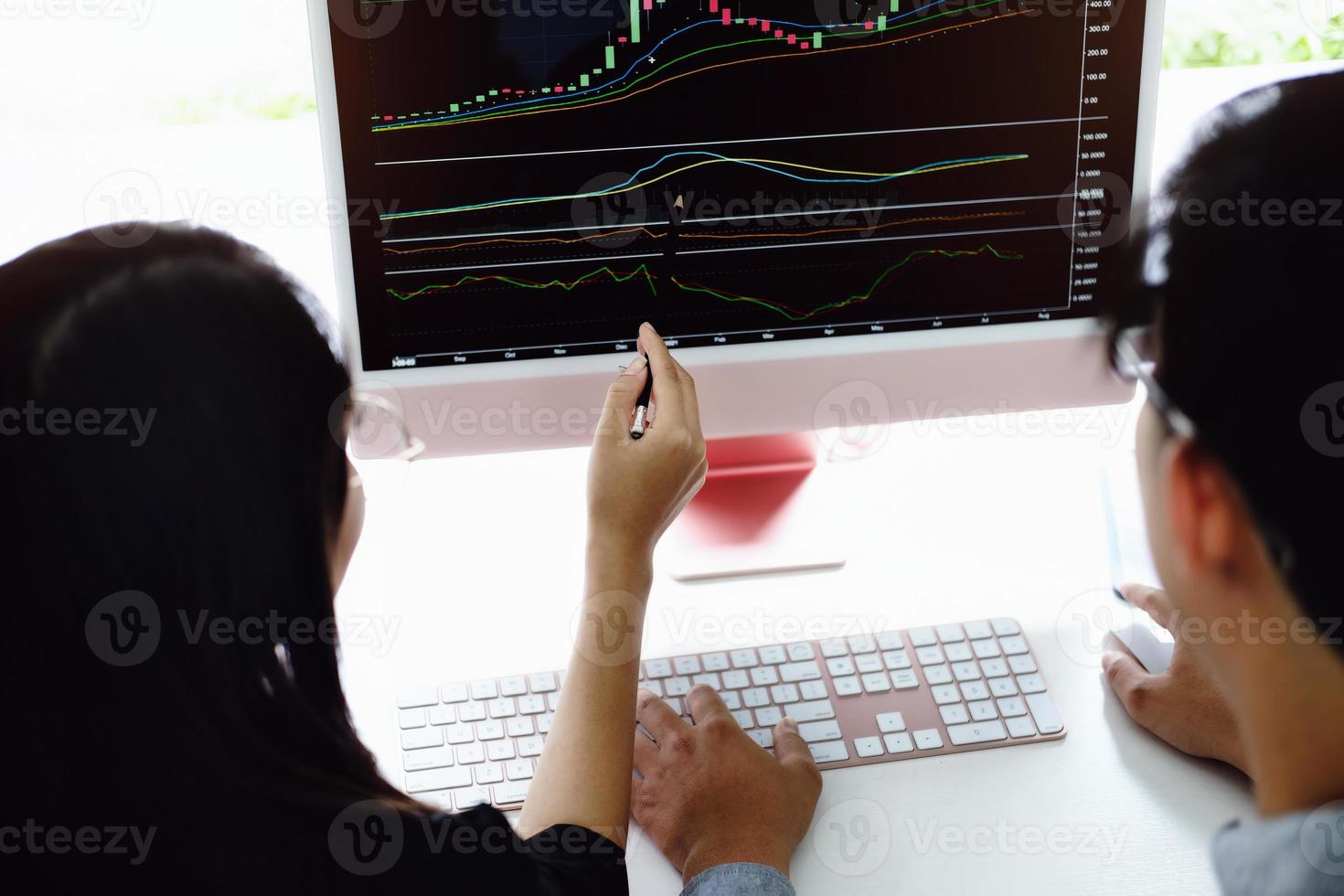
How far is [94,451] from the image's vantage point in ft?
1.51

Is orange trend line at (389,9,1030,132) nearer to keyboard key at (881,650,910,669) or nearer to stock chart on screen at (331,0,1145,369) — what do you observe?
stock chart on screen at (331,0,1145,369)

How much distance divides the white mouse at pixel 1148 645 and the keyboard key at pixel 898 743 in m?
0.18

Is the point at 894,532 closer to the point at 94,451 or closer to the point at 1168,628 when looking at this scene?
the point at 1168,628

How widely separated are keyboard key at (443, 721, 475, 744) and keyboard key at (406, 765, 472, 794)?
2 centimetres

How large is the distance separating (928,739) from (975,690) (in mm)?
57

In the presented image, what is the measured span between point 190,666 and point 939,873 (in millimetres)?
427

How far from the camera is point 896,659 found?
0.79m

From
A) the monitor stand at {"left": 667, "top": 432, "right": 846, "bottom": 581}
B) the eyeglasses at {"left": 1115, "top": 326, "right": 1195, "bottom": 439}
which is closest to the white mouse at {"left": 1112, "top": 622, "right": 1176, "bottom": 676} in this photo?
the monitor stand at {"left": 667, "top": 432, "right": 846, "bottom": 581}

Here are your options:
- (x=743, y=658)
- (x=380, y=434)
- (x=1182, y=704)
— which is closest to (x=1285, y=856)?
(x=1182, y=704)

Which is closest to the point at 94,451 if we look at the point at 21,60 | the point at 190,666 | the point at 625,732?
the point at 190,666

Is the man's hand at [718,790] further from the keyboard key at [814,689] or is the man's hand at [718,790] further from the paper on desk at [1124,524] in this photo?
the paper on desk at [1124,524]

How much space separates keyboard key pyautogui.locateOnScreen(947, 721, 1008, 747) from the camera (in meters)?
0.73

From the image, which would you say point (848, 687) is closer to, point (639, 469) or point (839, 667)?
A: point (839, 667)

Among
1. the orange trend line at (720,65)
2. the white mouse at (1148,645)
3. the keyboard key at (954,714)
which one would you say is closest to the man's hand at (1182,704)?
the white mouse at (1148,645)
